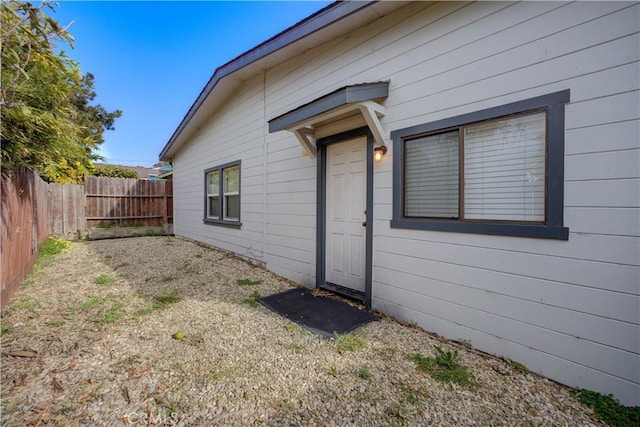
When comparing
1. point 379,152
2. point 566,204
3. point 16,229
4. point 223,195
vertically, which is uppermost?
point 379,152

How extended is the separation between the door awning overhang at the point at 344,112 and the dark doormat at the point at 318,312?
7.09 feet

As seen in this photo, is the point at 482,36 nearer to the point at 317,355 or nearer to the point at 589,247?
the point at 589,247

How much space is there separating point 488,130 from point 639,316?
5.75ft

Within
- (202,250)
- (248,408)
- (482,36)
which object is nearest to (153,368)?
(248,408)

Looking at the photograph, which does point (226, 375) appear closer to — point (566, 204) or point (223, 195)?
point (566, 204)

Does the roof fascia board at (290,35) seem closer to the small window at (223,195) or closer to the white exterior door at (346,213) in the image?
the white exterior door at (346,213)

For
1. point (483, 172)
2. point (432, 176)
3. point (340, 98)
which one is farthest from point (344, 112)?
point (483, 172)

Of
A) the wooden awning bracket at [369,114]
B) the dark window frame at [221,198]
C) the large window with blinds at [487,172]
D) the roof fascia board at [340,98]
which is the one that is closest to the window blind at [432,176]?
the large window with blinds at [487,172]

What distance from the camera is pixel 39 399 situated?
186cm

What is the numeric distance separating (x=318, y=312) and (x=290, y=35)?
405 centimetres

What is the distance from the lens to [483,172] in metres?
2.62

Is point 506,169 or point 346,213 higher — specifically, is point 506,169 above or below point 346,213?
above

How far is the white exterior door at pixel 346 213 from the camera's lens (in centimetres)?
383

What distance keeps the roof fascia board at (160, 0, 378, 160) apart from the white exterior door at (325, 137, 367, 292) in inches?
61.1
